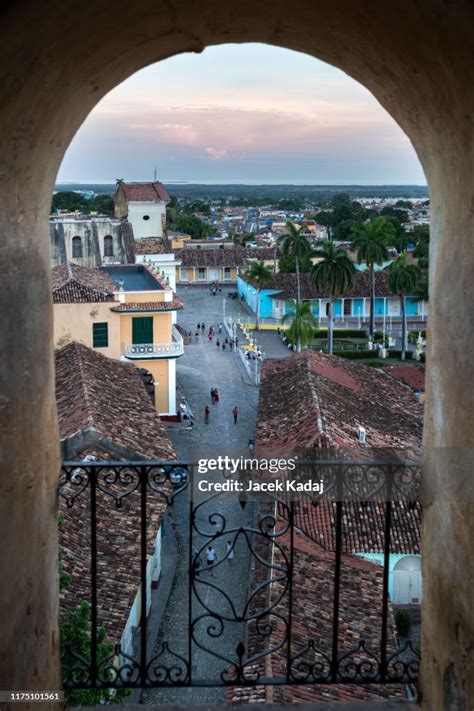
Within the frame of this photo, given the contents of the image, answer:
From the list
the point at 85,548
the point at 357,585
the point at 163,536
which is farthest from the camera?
the point at 163,536

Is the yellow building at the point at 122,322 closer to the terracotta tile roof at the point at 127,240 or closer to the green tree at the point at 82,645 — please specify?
the terracotta tile roof at the point at 127,240

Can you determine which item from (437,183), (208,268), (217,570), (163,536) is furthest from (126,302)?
(208,268)

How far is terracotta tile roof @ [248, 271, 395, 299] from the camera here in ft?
170

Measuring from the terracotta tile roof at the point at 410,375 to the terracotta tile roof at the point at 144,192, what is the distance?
2663 cm

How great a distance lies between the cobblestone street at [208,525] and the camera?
11461 mm

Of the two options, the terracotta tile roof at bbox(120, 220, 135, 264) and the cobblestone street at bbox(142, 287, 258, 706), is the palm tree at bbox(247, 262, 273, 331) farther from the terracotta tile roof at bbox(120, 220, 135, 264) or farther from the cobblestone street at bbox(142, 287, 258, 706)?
the terracotta tile roof at bbox(120, 220, 135, 264)

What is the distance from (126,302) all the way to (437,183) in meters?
24.1

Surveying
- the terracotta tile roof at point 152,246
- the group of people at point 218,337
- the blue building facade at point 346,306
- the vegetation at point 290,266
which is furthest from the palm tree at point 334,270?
the vegetation at point 290,266

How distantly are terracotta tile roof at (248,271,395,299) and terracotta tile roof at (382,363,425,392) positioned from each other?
72.4 ft

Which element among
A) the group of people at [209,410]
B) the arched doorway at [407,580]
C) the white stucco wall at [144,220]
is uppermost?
the white stucco wall at [144,220]

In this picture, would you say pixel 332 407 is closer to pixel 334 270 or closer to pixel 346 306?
pixel 334 270

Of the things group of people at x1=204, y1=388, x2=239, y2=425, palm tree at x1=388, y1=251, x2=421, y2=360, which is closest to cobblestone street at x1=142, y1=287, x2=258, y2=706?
group of people at x1=204, y1=388, x2=239, y2=425

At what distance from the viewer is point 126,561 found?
1131cm

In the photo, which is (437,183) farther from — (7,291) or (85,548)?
(85,548)
